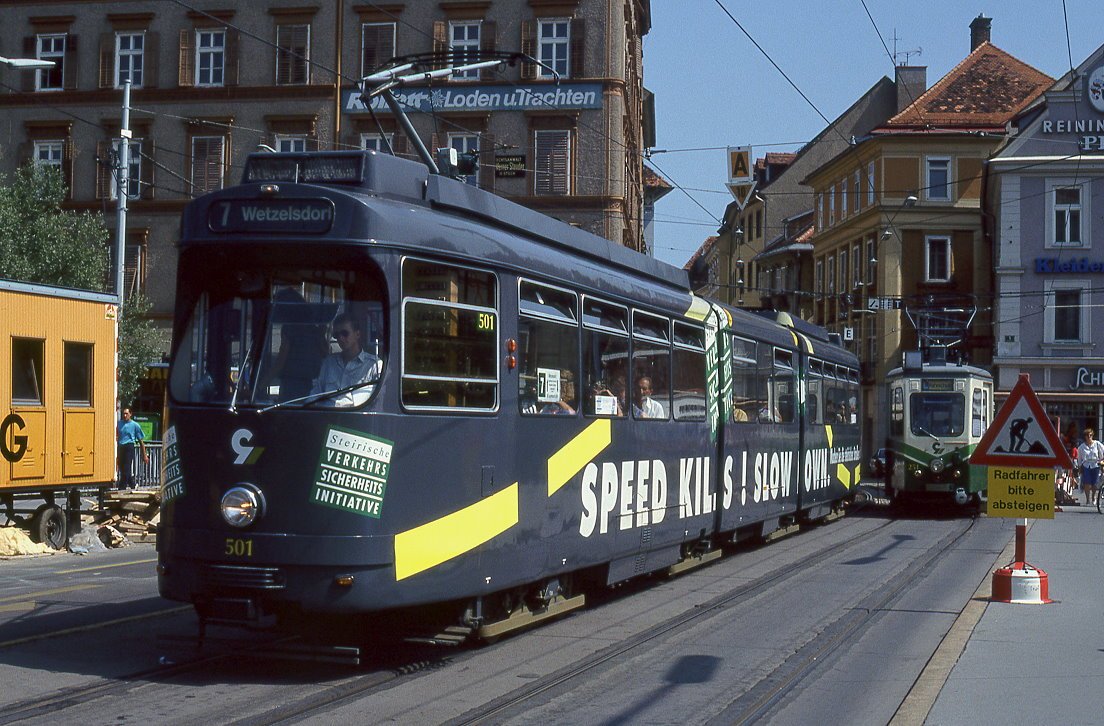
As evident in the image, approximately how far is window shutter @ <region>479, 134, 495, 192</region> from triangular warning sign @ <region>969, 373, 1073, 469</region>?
2826 centimetres

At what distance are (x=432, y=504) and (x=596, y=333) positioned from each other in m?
2.90

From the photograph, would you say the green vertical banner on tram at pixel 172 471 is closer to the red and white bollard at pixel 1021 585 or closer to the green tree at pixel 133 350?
the red and white bollard at pixel 1021 585

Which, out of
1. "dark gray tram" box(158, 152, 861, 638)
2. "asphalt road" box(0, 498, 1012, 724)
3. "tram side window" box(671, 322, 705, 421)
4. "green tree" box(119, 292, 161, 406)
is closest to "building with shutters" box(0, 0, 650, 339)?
"green tree" box(119, 292, 161, 406)

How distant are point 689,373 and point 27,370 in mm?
7950

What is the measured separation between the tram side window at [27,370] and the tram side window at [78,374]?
0.49m

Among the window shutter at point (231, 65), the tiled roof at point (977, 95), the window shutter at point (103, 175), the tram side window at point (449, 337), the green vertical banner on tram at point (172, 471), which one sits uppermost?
the tiled roof at point (977, 95)

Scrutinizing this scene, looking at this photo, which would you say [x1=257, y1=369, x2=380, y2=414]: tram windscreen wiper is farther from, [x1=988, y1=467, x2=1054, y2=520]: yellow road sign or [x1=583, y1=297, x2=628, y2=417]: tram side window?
[x1=988, y1=467, x2=1054, y2=520]: yellow road sign

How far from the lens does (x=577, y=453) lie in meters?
11.0

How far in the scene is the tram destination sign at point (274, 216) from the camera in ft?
28.8

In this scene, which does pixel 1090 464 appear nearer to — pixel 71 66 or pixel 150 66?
pixel 150 66

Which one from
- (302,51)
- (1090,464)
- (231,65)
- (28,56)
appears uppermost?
(28,56)

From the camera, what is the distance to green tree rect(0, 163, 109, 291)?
1529 inches

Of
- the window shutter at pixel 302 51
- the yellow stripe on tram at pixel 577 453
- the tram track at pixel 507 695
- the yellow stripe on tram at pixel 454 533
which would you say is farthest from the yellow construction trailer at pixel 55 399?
the window shutter at pixel 302 51

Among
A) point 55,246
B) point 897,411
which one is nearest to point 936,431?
point 897,411
